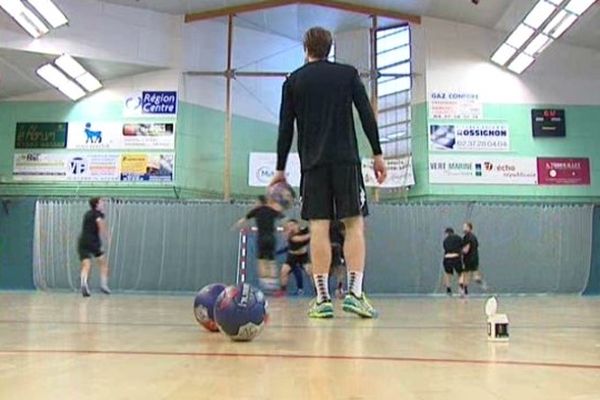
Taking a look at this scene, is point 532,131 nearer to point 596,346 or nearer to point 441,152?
point 441,152

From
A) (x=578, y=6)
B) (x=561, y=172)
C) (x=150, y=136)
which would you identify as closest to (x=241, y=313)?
(x=578, y=6)

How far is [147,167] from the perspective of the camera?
13133mm

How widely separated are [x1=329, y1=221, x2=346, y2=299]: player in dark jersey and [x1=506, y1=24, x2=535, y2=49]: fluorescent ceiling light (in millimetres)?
6359

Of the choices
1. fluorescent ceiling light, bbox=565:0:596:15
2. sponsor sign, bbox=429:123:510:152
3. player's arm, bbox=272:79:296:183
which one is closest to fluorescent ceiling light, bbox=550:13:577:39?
fluorescent ceiling light, bbox=565:0:596:15

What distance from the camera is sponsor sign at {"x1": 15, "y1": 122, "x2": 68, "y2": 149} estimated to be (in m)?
13.3

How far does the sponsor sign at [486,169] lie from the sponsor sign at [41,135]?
8014mm

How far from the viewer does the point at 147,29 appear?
1323cm

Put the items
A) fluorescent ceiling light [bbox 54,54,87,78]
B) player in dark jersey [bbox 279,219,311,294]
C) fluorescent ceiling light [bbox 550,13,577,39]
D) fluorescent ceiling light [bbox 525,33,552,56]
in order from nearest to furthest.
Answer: player in dark jersey [bbox 279,219,311,294] < fluorescent ceiling light [bbox 550,13,577,39] < fluorescent ceiling light [bbox 54,54,87,78] < fluorescent ceiling light [bbox 525,33,552,56]

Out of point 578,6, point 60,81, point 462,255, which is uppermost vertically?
point 578,6

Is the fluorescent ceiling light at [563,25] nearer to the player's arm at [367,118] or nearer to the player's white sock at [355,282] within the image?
the player's arm at [367,118]

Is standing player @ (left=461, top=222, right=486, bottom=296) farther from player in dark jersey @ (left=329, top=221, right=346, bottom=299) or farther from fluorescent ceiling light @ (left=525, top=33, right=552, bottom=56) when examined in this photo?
fluorescent ceiling light @ (left=525, top=33, right=552, bottom=56)

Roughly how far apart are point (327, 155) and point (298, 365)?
195 cm

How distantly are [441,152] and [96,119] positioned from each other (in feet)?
24.7

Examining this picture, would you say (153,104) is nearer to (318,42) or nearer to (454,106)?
(454,106)
